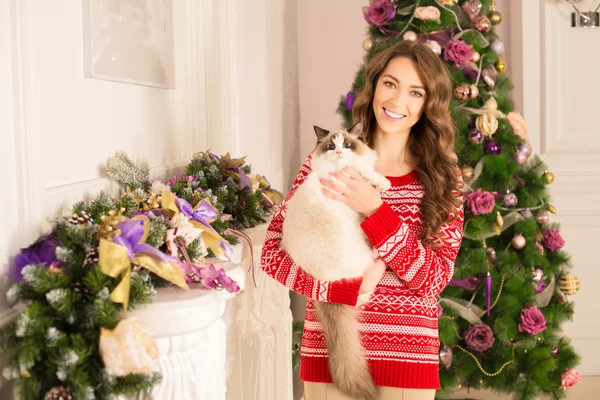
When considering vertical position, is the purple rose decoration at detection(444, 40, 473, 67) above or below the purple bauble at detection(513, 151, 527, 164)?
above

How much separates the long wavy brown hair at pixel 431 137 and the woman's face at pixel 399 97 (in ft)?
0.07

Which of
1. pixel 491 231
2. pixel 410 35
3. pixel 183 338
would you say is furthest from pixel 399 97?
pixel 491 231

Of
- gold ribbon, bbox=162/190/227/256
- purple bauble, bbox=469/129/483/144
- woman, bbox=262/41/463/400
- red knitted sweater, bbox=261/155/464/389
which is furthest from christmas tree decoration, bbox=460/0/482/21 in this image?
gold ribbon, bbox=162/190/227/256

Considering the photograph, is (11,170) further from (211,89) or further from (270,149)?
(270,149)

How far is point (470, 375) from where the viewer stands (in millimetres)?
3164

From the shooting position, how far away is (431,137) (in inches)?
74.5

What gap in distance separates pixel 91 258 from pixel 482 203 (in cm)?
225

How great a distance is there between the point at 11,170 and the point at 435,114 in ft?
3.90

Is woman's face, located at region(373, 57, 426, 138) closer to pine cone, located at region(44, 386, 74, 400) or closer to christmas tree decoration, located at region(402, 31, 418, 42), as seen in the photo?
christmas tree decoration, located at region(402, 31, 418, 42)

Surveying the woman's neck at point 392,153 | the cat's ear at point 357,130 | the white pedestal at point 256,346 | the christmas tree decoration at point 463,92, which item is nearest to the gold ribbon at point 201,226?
the cat's ear at point 357,130

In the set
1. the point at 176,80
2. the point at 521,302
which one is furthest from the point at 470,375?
the point at 176,80

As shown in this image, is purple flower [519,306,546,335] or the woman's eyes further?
purple flower [519,306,546,335]

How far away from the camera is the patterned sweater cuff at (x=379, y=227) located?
1630 mm

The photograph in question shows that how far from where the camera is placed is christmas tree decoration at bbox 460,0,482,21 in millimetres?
2908
